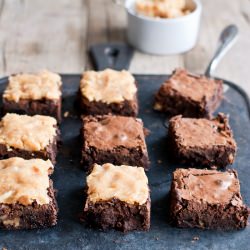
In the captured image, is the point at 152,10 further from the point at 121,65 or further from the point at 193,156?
the point at 193,156

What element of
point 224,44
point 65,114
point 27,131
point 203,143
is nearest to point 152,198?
point 203,143

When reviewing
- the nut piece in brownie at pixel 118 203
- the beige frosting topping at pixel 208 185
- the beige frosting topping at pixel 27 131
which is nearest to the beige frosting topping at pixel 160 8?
the beige frosting topping at pixel 27 131

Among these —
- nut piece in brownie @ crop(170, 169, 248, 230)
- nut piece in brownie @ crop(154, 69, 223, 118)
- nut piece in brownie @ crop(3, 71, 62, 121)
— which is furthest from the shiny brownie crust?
nut piece in brownie @ crop(154, 69, 223, 118)

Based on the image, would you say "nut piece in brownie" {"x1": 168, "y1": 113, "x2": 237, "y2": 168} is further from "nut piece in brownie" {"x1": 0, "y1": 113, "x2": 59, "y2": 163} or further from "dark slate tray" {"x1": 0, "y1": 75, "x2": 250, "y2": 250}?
"nut piece in brownie" {"x1": 0, "y1": 113, "x2": 59, "y2": 163}

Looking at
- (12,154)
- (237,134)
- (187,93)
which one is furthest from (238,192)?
(12,154)

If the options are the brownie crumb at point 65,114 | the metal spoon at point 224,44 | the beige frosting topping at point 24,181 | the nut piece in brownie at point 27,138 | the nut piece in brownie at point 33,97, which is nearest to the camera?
the beige frosting topping at point 24,181

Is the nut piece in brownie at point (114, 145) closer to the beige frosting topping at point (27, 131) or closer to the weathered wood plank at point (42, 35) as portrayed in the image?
the beige frosting topping at point (27, 131)
